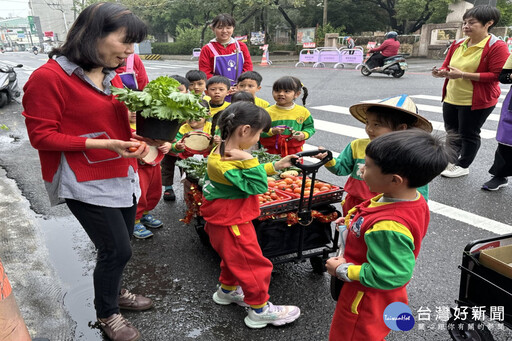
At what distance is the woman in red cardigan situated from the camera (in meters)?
2.01

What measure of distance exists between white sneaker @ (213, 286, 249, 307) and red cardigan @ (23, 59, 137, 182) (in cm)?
123

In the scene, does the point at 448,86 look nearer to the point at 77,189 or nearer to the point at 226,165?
the point at 226,165

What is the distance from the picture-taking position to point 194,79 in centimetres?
494

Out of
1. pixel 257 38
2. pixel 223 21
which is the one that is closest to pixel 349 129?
pixel 223 21

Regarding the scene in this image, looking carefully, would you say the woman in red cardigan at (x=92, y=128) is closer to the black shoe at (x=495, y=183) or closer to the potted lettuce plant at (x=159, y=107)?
the potted lettuce plant at (x=159, y=107)

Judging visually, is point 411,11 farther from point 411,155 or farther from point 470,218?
point 411,155

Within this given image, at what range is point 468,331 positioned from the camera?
Answer: 2385 mm

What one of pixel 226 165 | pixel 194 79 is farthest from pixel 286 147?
pixel 226 165

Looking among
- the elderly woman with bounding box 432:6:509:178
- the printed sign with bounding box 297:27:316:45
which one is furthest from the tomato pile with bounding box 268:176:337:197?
the printed sign with bounding box 297:27:316:45

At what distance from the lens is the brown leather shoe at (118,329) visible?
255cm

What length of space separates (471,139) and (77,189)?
496 centimetres

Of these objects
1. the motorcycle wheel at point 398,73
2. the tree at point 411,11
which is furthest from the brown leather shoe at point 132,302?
the tree at point 411,11

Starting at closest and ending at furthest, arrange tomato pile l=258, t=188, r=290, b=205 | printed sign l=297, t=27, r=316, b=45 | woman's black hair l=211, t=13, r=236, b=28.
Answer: tomato pile l=258, t=188, r=290, b=205 → woman's black hair l=211, t=13, r=236, b=28 → printed sign l=297, t=27, r=316, b=45

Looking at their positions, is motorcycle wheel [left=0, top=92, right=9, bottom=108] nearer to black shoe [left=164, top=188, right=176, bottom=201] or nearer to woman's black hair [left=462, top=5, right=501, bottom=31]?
black shoe [left=164, top=188, right=176, bottom=201]
